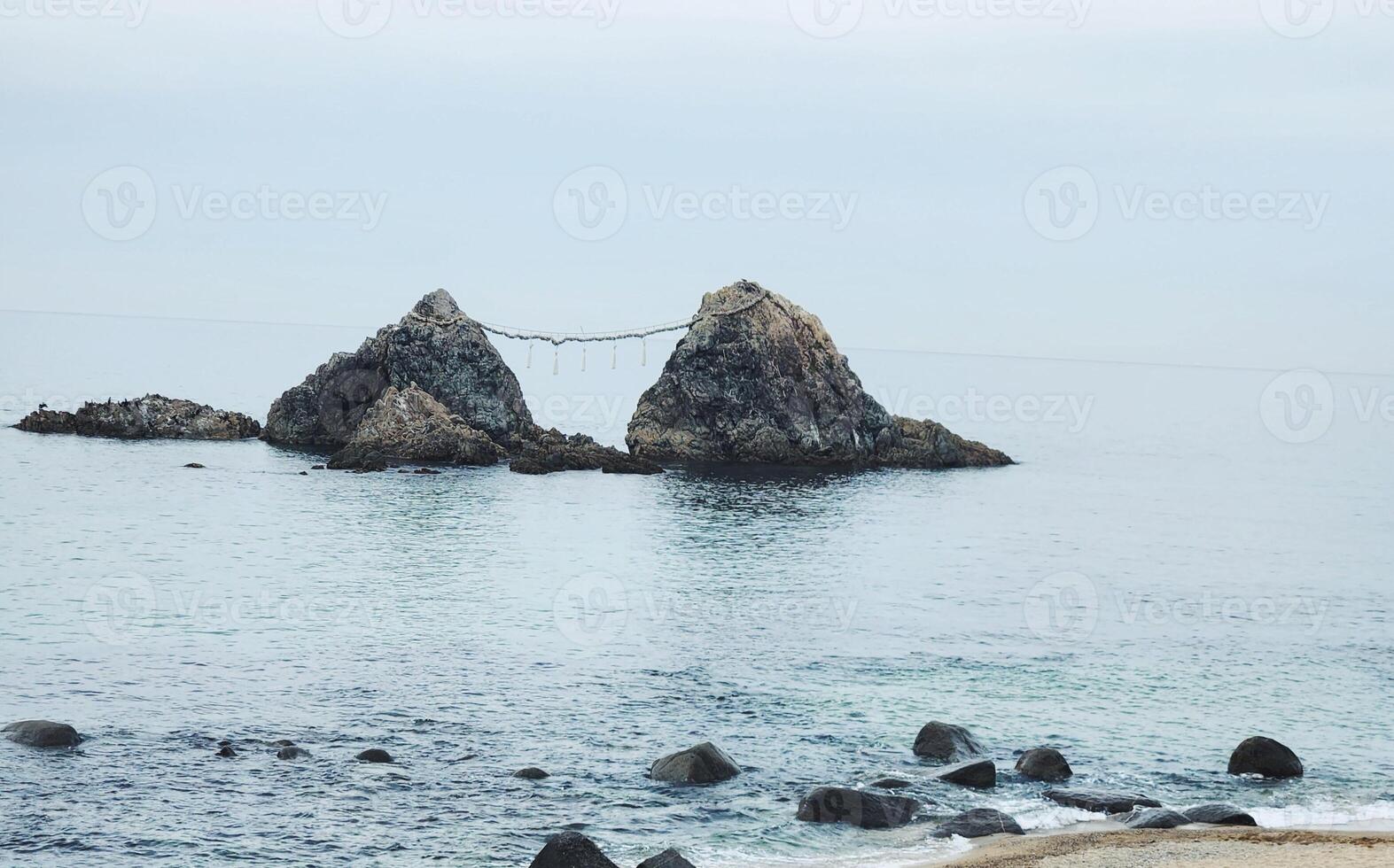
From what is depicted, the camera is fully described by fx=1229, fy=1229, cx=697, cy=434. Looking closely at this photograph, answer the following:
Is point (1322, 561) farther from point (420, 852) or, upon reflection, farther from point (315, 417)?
point (315, 417)

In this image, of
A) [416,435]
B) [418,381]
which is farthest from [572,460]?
[418,381]

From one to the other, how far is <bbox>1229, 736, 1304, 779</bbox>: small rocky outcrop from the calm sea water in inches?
25.8

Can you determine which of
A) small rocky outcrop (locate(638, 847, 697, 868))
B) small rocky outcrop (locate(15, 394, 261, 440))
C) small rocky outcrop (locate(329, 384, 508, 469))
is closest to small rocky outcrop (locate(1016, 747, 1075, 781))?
small rocky outcrop (locate(638, 847, 697, 868))

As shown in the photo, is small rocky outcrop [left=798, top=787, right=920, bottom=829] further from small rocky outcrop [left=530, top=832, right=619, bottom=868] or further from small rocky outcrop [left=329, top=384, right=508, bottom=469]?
small rocky outcrop [left=329, top=384, right=508, bottom=469]

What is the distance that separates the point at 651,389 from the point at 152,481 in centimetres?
4411

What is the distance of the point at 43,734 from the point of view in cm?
3222

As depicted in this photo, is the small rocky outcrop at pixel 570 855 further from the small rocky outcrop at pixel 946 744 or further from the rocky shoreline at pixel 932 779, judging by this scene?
the small rocky outcrop at pixel 946 744

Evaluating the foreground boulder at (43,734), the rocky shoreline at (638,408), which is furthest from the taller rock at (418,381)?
the foreground boulder at (43,734)

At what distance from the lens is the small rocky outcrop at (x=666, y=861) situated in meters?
24.2

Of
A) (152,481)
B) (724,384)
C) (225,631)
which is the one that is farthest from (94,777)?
(724,384)

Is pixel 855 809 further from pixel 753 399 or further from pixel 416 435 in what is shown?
pixel 753 399

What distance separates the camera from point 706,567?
212ft

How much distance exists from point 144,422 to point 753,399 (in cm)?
5733

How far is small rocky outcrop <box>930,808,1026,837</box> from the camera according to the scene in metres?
27.5
